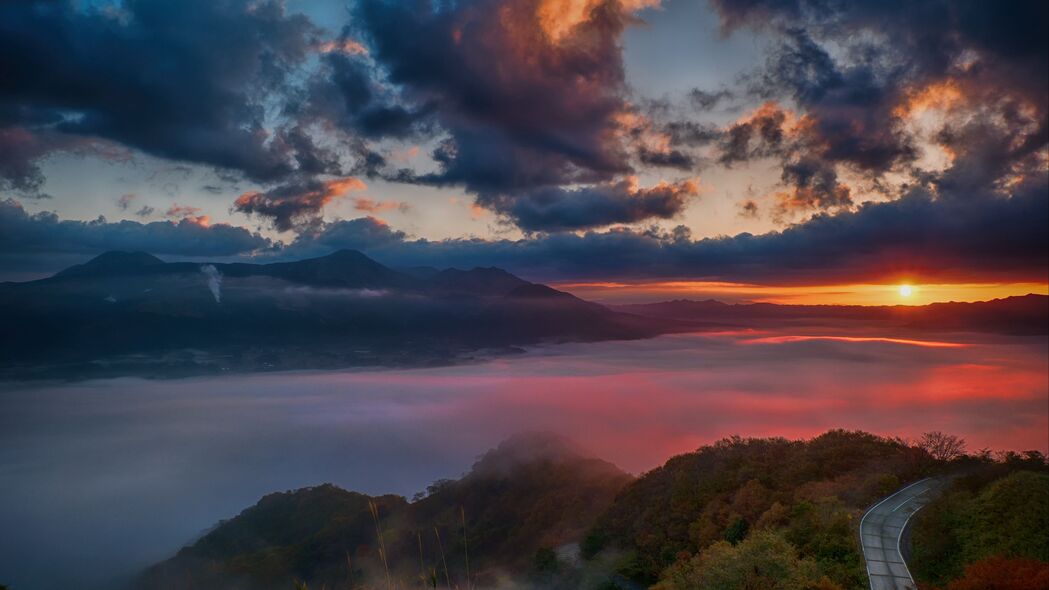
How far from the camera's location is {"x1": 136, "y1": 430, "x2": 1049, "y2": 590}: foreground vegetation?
90.3ft

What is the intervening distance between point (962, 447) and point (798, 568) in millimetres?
29230

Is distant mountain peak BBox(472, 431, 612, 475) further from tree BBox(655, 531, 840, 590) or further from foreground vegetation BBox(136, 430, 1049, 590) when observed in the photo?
tree BBox(655, 531, 840, 590)

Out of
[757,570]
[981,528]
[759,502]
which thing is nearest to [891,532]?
[981,528]

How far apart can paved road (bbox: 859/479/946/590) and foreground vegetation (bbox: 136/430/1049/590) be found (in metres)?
0.79

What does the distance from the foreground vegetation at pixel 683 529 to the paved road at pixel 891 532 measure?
0.79 meters

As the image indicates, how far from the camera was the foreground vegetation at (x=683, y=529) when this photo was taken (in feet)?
90.3

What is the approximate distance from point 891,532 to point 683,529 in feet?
77.4

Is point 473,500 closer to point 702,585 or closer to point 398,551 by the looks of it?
point 398,551

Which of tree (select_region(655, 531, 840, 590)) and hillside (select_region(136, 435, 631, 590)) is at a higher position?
tree (select_region(655, 531, 840, 590))

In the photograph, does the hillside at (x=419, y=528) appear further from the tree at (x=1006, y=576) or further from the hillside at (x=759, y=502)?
the tree at (x=1006, y=576)

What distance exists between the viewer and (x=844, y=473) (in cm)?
4972

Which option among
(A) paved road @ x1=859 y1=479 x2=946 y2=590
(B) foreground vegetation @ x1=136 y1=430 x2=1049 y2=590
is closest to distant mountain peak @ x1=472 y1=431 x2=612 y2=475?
(B) foreground vegetation @ x1=136 y1=430 x2=1049 y2=590

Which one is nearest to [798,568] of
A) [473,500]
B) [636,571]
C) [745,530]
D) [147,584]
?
[745,530]

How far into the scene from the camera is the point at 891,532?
31.4 metres
